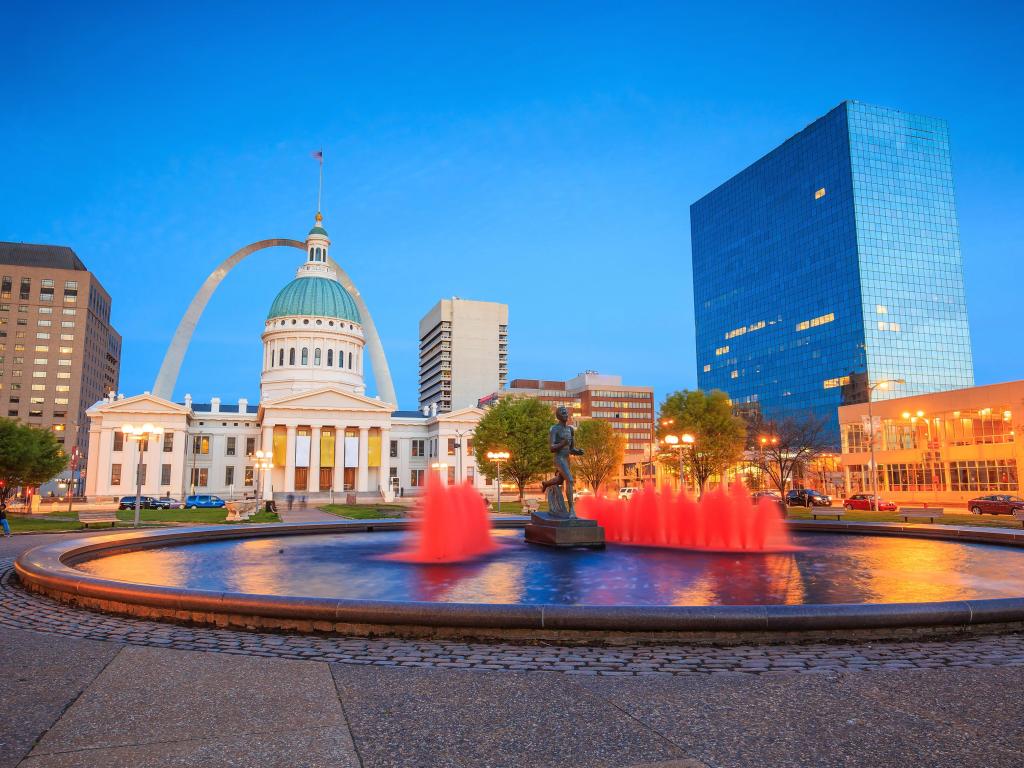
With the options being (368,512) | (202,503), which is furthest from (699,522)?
(202,503)

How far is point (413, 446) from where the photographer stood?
115m

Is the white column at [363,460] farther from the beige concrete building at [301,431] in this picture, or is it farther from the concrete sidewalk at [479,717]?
the concrete sidewalk at [479,717]

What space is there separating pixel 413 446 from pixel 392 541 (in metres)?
92.7

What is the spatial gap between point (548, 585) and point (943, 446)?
71.6m

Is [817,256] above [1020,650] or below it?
above

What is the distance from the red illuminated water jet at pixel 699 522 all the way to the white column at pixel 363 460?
3006 inches

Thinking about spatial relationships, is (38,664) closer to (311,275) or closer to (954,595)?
(954,595)

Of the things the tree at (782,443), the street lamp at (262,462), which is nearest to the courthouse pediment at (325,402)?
the street lamp at (262,462)

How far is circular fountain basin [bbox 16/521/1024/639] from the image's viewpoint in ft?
28.3

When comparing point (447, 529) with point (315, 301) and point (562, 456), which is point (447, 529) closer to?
point (562, 456)

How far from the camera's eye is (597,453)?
87.2m

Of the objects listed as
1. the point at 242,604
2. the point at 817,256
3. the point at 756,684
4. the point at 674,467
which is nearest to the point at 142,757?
the point at 242,604

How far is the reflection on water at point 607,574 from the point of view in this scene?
11.5 m

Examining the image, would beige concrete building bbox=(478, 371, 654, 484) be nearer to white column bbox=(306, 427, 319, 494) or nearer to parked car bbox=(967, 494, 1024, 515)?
white column bbox=(306, 427, 319, 494)
